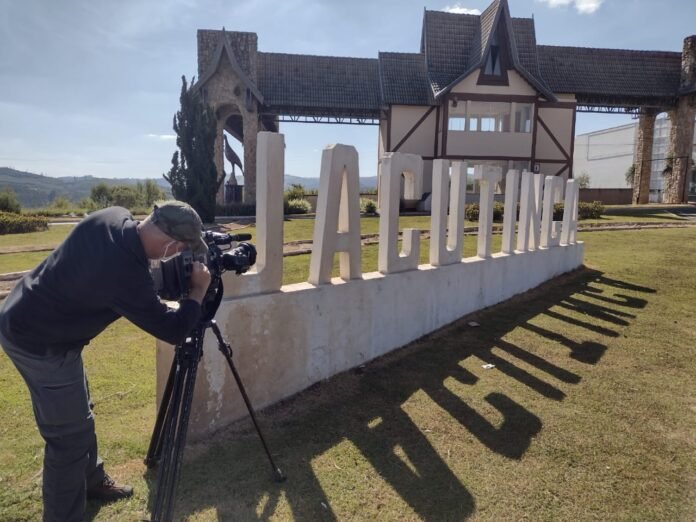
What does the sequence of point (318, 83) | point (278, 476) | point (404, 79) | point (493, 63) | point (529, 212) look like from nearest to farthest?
1. point (278, 476)
2. point (529, 212)
3. point (493, 63)
4. point (404, 79)
5. point (318, 83)

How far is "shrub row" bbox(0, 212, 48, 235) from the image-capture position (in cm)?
1504

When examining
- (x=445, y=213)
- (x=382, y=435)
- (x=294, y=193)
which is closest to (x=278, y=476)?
(x=382, y=435)

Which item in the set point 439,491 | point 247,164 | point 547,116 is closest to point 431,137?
point 547,116

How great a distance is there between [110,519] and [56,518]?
356mm

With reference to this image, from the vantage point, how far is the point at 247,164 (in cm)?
2433

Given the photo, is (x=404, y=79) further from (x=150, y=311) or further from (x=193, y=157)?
(x=150, y=311)

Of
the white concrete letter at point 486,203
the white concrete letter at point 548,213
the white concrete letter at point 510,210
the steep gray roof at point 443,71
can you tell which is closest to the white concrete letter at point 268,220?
the white concrete letter at point 486,203

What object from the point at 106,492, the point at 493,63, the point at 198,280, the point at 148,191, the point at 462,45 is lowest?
the point at 106,492

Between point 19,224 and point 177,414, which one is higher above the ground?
point 19,224

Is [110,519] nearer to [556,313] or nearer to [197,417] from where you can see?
[197,417]

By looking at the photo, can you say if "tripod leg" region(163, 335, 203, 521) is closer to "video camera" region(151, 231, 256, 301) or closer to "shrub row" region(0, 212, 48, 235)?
"video camera" region(151, 231, 256, 301)

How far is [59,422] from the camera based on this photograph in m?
2.29

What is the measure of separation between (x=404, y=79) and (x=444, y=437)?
2377cm

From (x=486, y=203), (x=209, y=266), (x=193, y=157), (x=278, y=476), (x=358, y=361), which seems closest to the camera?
(x=209, y=266)
